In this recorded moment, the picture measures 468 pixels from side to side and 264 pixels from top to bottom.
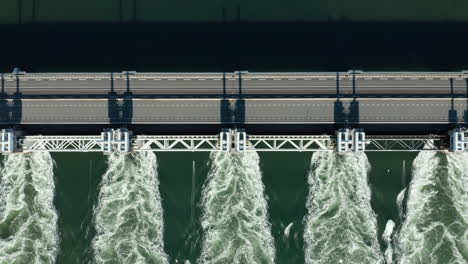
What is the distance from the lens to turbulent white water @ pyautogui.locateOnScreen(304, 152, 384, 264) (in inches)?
1763

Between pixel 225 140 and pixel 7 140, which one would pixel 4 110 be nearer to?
pixel 7 140

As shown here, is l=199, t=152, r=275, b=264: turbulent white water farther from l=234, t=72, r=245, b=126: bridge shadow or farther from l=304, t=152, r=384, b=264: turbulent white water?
l=304, t=152, r=384, b=264: turbulent white water

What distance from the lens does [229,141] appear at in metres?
41.1

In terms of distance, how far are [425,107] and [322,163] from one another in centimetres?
1169

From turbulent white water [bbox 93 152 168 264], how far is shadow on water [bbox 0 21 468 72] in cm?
1094

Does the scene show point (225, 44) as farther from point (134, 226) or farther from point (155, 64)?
point (134, 226)

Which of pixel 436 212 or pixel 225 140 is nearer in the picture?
pixel 225 140

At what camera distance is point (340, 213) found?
4531 cm

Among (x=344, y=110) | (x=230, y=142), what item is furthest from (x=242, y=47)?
(x=344, y=110)

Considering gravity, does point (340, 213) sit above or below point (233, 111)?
below

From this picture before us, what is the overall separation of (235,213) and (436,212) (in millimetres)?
21335

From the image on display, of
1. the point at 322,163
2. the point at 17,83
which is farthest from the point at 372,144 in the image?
the point at 17,83

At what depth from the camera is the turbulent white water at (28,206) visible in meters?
45.4

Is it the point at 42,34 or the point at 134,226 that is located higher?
the point at 42,34
